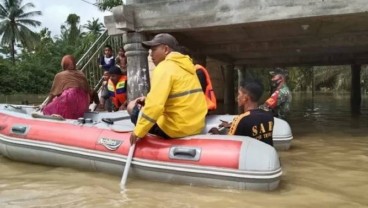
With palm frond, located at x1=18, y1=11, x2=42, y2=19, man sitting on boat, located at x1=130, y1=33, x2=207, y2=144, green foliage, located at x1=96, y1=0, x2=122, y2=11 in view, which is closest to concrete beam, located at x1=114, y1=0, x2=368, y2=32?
man sitting on boat, located at x1=130, y1=33, x2=207, y2=144

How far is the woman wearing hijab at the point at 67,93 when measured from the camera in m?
5.79

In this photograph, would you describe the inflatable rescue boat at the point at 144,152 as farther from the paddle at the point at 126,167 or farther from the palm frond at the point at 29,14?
the palm frond at the point at 29,14

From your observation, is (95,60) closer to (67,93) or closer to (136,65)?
(136,65)

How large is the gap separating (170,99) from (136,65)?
323cm

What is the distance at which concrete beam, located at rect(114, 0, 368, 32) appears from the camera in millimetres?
6102

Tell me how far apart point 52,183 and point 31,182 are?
237mm

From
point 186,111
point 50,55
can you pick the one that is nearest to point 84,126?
point 186,111

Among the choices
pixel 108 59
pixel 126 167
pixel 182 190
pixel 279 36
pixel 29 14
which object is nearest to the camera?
pixel 182 190

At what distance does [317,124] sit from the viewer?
34.1ft

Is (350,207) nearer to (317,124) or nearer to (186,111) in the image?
(186,111)

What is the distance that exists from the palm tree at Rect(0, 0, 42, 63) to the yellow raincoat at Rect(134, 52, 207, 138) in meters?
37.9

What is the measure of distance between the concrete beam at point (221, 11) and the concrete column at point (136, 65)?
0.79 ft

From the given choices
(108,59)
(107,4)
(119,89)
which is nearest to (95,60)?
(108,59)

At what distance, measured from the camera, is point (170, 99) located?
14.2ft
